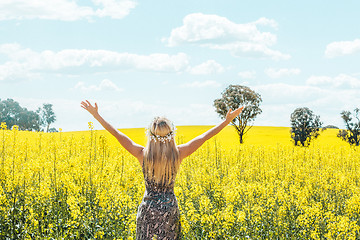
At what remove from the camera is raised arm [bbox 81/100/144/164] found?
198 inches

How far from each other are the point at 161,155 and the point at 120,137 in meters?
0.72

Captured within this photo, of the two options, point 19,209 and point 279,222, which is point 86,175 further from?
point 279,222

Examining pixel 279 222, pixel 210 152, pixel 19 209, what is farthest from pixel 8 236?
pixel 210 152

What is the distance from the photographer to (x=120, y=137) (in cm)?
512

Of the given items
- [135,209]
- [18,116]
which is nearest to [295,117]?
[135,209]

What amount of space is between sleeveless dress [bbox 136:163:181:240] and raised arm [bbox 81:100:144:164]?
42 cm

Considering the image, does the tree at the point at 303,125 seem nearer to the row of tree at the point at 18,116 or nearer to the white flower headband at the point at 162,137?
the white flower headband at the point at 162,137

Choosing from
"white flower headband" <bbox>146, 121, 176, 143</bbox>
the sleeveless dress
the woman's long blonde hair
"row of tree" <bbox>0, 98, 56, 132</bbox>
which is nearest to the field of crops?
the sleeveless dress

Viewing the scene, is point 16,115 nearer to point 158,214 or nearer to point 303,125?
point 303,125

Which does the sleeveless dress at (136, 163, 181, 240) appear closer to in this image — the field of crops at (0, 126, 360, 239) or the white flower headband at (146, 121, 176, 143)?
the white flower headband at (146, 121, 176, 143)

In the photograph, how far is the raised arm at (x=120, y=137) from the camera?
504 cm

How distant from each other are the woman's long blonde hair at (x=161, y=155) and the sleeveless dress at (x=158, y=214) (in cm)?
10

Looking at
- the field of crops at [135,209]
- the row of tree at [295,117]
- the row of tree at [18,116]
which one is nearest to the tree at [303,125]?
the row of tree at [295,117]

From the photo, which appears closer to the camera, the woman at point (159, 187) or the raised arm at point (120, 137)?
the woman at point (159, 187)
